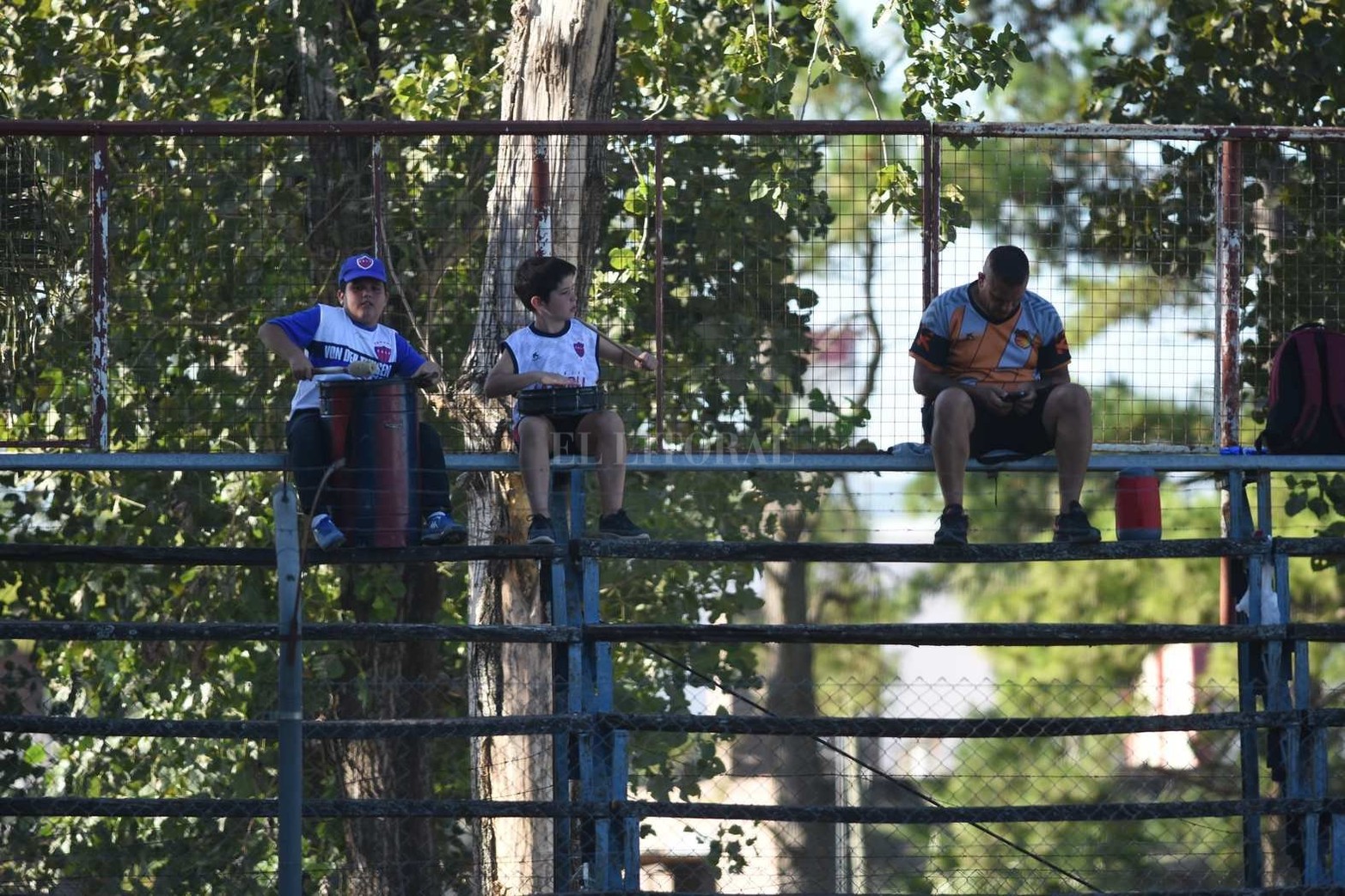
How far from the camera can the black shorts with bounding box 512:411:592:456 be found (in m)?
7.10

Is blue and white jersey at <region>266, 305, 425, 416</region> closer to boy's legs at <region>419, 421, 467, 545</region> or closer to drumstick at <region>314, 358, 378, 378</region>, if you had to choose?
drumstick at <region>314, 358, 378, 378</region>

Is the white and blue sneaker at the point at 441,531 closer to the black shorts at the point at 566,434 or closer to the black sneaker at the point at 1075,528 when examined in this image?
the black shorts at the point at 566,434

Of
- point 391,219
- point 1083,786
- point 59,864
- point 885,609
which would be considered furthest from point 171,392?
point 885,609

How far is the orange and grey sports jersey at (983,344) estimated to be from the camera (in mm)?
7125

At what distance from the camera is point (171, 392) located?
35.4 ft

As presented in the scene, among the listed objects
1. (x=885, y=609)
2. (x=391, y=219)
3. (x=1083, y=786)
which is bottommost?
(x=1083, y=786)

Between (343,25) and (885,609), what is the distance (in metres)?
18.0

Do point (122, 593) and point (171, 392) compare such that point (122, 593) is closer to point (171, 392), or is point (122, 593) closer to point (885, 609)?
point (171, 392)

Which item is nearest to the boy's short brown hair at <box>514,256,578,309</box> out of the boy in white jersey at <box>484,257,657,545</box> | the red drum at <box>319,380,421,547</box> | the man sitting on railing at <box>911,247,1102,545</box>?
the boy in white jersey at <box>484,257,657,545</box>

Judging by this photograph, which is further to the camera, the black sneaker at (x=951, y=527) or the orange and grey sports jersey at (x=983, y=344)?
the orange and grey sports jersey at (x=983, y=344)

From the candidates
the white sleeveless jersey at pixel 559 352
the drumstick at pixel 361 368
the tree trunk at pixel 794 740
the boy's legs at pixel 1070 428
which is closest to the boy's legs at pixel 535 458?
the white sleeveless jersey at pixel 559 352

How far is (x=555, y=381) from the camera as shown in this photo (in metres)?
6.92

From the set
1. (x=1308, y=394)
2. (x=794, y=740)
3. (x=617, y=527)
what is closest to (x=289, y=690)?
(x=617, y=527)

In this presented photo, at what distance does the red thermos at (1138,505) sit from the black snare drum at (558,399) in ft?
7.18
